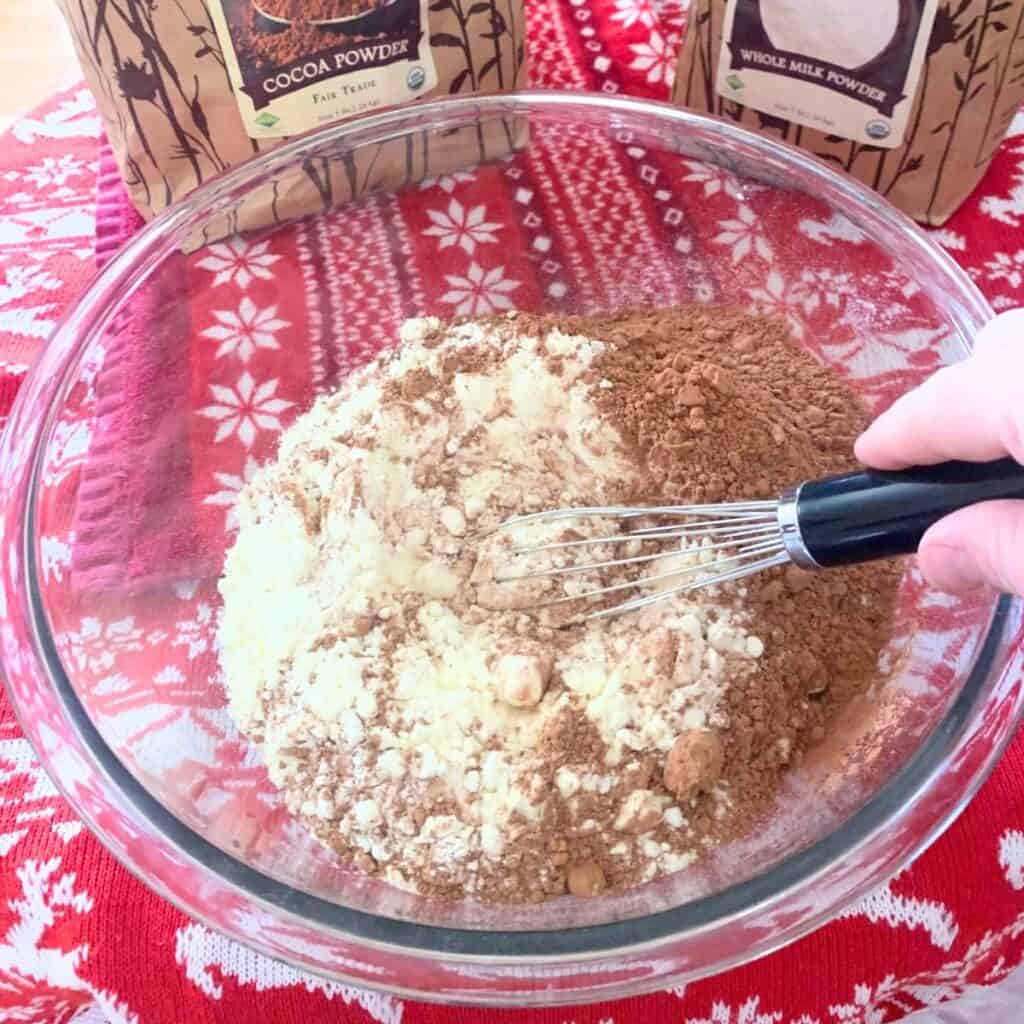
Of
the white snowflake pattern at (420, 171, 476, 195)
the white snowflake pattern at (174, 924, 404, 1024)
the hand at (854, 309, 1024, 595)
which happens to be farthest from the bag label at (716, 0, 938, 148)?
the white snowflake pattern at (174, 924, 404, 1024)

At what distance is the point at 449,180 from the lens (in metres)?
0.88

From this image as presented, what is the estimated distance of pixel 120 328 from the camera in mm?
779

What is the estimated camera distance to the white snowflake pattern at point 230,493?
0.77m

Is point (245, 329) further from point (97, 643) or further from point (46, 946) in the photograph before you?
point (46, 946)

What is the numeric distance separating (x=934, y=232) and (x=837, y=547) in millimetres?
517

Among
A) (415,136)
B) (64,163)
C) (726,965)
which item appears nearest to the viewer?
(726,965)

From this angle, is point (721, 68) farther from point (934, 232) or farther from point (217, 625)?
point (217, 625)

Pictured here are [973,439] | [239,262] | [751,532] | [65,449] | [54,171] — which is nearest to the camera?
[973,439]

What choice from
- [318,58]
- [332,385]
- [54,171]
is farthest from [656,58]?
[54,171]

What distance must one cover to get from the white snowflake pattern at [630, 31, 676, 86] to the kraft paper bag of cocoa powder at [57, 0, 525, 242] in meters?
0.20

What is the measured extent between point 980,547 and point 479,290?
497 millimetres

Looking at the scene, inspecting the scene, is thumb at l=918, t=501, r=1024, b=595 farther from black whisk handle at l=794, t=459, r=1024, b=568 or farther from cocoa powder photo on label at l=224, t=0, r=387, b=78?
cocoa powder photo on label at l=224, t=0, r=387, b=78

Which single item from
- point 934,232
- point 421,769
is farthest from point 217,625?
point 934,232

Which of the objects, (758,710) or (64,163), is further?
(64,163)
